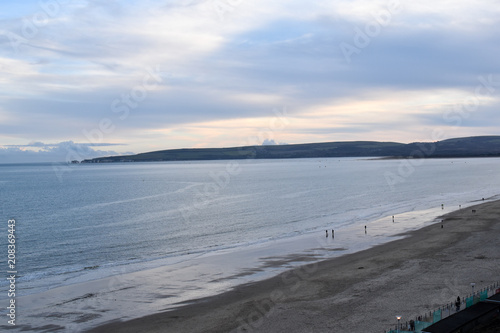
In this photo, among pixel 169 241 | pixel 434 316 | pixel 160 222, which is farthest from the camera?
pixel 160 222

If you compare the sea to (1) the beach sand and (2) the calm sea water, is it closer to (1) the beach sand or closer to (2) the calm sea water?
(2) the calm sea water

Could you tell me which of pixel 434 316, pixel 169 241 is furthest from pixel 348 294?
pixel 169 241

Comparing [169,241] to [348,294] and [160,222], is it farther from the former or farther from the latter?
[348,294]

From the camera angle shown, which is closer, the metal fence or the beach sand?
the metal fence

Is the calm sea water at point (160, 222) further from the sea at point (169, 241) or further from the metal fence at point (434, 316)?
the metal fence at point (434, 316)

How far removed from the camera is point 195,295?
33.4 m

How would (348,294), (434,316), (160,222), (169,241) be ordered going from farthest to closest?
(160,222)
(169,241)
(348,294)
(434,316)

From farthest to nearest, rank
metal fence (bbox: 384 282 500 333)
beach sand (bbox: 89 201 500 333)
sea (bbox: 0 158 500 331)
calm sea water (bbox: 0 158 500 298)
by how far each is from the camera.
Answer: calm sea water (bbox: 0 158 500 298)
sea (bbox: 0 158 500 331)
beach sand (bbox: 89 201 500 333)
metal fence (bbox: 384 282 500 333)

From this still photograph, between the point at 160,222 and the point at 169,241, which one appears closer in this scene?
the point at 169,241

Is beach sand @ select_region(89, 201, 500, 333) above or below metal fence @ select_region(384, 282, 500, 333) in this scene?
below

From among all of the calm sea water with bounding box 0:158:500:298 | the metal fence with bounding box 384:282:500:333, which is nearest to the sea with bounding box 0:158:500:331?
the calm sea water with bounding box 0:158:500:298

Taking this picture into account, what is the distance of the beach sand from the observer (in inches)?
1048

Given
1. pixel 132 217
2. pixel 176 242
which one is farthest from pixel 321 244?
pixel 132 217

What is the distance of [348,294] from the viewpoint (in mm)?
31625
